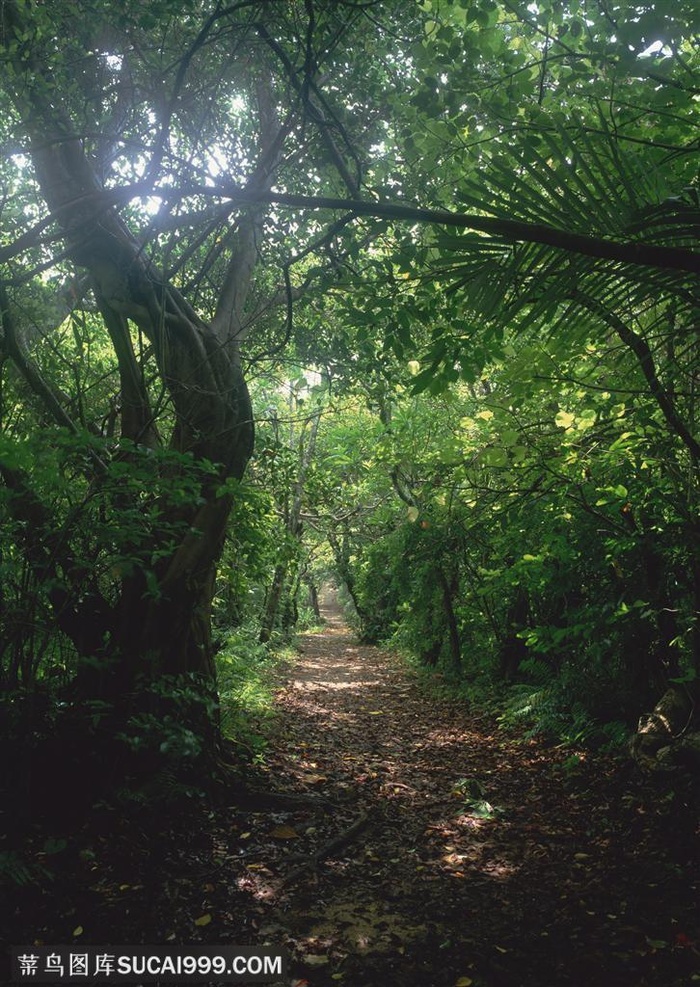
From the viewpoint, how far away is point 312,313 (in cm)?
754

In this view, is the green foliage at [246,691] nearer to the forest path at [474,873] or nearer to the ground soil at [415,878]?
the forest path at [474,873]

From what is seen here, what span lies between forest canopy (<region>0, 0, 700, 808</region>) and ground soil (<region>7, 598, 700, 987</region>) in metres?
0.61

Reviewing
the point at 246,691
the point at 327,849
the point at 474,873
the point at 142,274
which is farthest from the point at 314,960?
the point at 246,691

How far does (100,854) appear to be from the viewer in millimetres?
3693

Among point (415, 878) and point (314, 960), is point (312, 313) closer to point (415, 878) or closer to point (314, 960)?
point (415, 878)

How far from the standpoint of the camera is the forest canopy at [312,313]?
9.58 ft

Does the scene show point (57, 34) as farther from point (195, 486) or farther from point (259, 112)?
point (195, 486)

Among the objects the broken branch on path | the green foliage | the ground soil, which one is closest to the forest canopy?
the green foliage

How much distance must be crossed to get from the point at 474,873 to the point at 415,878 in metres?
0.38

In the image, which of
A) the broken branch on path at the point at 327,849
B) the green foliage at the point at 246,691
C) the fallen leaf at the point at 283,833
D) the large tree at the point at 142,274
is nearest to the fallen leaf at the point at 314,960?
the broken branch on path at the point at 327,849

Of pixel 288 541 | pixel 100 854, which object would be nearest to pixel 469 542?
pixel 288 541

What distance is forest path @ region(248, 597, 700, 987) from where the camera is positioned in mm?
2928

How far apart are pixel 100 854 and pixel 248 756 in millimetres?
2011

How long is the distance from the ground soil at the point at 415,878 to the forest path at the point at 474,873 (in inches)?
0.5
